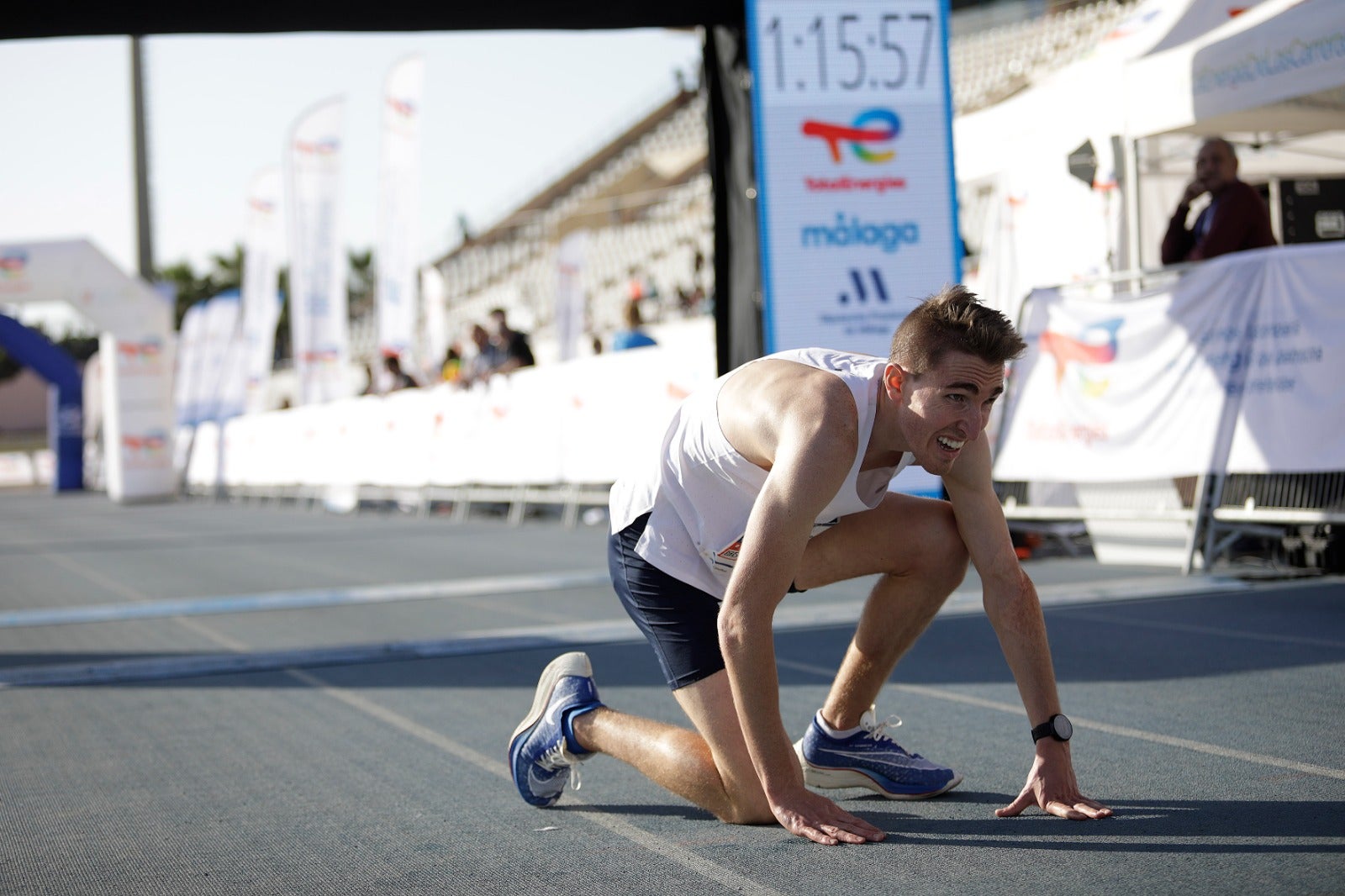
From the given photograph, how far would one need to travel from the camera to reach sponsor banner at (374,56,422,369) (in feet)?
69.2

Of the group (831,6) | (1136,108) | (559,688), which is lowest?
(559,688)

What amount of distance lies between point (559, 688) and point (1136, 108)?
6.80 metres

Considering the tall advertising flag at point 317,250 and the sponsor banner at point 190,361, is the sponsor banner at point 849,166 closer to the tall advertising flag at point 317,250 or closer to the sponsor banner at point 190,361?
the tall advertising flag at point 317,250

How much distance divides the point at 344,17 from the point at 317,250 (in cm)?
1538

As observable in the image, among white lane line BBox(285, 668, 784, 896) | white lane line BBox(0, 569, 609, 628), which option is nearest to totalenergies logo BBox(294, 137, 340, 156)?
white lane line BBox(0, 569, 609, 628)

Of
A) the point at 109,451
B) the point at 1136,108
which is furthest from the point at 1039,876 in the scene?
the point at 109,451

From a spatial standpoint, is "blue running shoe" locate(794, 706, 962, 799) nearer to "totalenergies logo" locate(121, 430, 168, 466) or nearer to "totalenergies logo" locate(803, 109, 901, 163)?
"totalenergies logo" locate(803, 109, 901, 163)

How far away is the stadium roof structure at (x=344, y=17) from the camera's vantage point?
25.2 ft

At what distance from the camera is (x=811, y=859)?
2.93m

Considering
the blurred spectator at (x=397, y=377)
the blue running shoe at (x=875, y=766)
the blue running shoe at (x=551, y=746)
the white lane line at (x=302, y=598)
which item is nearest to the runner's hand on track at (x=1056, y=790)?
the blue running shoe at (x=875, y=766)

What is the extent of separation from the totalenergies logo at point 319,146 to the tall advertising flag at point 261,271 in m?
5.06

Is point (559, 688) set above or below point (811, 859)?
above

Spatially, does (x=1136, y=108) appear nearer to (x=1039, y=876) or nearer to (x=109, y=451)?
(x=1039, y=876)

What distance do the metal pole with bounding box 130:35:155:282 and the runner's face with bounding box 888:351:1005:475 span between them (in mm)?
41636
